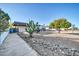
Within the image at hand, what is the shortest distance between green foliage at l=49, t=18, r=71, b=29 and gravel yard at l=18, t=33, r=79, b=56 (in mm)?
216

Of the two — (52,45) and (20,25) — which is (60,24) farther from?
(20,25)

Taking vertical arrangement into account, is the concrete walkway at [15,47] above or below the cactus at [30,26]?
below

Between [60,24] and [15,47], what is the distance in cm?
95

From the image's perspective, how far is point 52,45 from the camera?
405 centimetres

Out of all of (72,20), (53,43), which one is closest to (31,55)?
(53,43)

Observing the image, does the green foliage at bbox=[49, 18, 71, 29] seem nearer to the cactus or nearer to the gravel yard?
the gravel yard

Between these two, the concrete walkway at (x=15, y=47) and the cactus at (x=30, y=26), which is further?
the cactus at (x=30, y=26)

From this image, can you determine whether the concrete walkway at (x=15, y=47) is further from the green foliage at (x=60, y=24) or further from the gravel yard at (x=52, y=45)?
the green foliage at (x=60, y=24)

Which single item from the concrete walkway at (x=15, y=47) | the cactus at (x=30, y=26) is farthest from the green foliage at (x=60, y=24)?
the concrete walkway at (x=15, y=47)

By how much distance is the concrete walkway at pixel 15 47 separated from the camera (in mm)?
3959

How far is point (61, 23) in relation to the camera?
4.15 metres

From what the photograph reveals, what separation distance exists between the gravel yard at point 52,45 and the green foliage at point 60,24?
8.5 inches

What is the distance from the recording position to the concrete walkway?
3.96 meters

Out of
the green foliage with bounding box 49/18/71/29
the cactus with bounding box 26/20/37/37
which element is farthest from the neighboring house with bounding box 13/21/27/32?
the green foliage with bounding box 49/18/71/29
